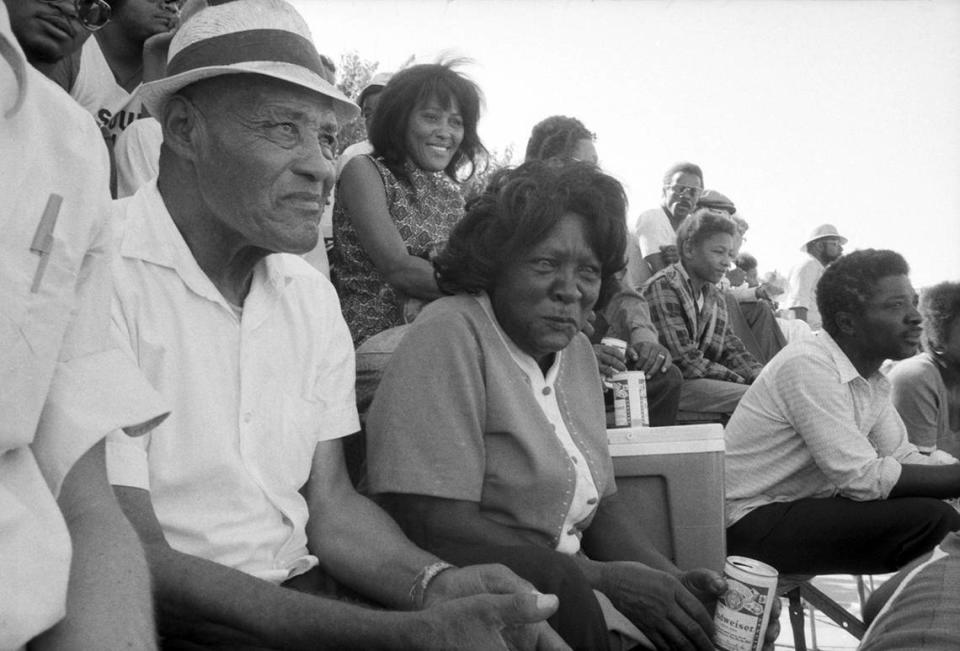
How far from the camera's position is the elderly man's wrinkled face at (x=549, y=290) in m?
2.67

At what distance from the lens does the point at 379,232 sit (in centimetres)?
345

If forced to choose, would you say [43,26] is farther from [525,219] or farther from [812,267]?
[812,267]

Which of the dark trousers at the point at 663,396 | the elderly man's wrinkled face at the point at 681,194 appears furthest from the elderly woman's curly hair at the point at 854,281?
the elderly man's wrinkled face at the point at 681,194

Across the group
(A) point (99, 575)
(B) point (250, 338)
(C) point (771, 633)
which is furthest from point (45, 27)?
(C) point (771, 633)

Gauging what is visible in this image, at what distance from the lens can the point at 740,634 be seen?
91.5 inches

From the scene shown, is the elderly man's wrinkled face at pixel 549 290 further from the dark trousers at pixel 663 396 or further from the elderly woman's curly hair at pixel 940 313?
the elderly woman's curly hair at pixel 940 313

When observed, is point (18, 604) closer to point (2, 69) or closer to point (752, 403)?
point (2, 69)

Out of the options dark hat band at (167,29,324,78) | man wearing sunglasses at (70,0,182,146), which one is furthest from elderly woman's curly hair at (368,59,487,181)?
dark hat band at (167,29,324,78)

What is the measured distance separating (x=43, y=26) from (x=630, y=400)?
2.01 metres

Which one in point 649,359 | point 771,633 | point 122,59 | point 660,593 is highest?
point 122,59

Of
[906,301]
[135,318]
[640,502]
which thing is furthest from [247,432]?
[906,301]

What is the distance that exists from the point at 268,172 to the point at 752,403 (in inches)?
106

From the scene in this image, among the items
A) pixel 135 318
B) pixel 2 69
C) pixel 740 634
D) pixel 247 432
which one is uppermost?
pixel 2 69

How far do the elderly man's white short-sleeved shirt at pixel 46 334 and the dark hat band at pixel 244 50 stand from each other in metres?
0.89
